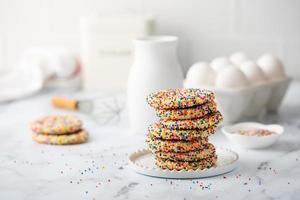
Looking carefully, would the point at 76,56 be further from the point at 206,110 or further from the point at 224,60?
the point at 206,110

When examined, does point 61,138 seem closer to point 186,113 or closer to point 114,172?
point 114,172

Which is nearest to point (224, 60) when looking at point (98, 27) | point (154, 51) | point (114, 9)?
point (154, 51)

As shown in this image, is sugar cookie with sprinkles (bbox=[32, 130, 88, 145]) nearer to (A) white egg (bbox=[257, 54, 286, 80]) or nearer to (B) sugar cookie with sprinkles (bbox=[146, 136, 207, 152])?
(B) sugar cookie with sprinkles (bbox=[146, 136, 207, 152])

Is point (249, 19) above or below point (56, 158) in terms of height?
above

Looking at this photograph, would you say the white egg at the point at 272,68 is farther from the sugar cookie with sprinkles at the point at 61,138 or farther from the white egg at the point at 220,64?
the sugar cookie with sprinkles at the point at 61,138

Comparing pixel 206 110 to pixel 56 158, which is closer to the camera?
pixel 206 110

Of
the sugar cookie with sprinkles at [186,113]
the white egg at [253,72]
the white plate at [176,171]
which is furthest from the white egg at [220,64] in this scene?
the sugar cookie with sprinkles at [186,113]
